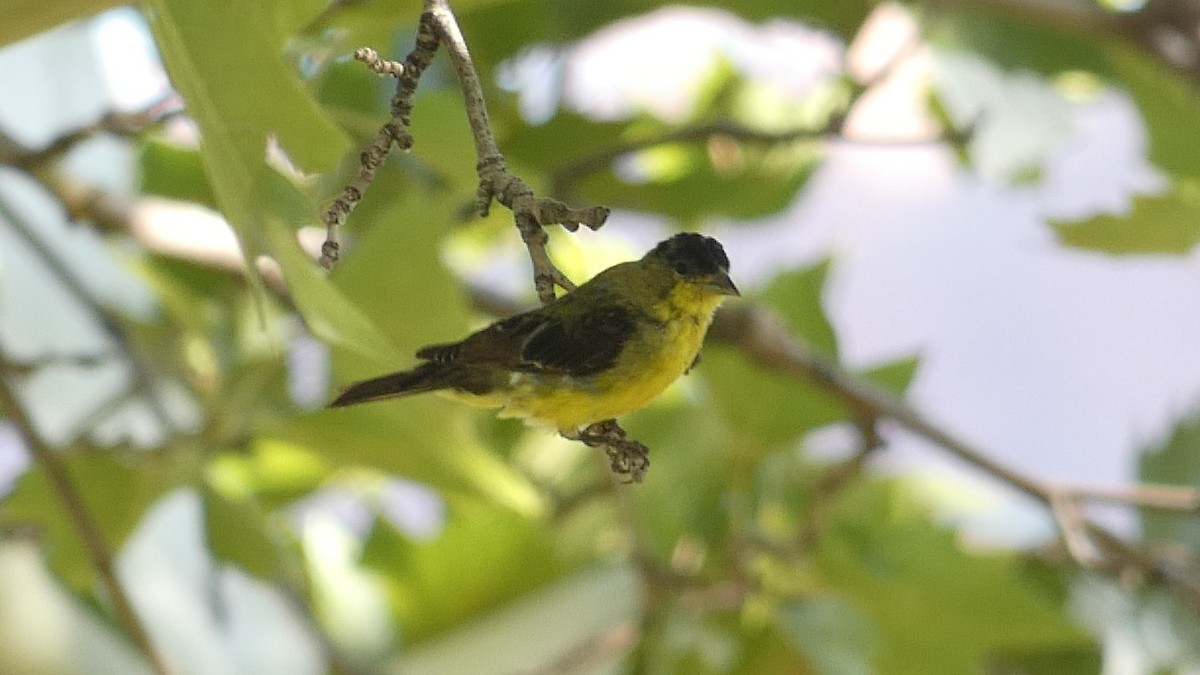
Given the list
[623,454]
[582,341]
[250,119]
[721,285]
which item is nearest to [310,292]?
[250,119]

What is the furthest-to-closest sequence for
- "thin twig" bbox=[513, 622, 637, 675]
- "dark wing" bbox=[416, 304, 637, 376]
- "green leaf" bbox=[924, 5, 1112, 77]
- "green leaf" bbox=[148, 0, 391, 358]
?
"green leaf" bbox=[924, 5, 1112, 77] < "thin twig" bbox=[513, 622, 637, 675] < "dark wing" bbox=[416, 304, 637, 376] < "green leaf" bbox=[148, 0, 391, 358]

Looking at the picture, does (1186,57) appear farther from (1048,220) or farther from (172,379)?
(172,379)

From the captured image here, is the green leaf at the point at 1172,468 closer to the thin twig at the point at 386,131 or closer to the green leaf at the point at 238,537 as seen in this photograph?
the green leaf at the point at 238,537

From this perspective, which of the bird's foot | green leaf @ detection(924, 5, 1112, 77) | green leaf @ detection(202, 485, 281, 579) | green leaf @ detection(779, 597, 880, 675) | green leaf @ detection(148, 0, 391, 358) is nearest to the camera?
green leaf @ detection(148, 0, 391, 358)

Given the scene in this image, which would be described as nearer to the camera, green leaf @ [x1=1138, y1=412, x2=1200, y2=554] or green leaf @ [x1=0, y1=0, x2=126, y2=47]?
green leaf @ [x1=0, y1=0, x2=126, y2=47]

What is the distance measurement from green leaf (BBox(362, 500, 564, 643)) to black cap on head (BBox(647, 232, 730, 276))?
33 cm

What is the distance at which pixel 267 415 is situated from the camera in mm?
789

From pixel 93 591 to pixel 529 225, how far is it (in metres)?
0.69

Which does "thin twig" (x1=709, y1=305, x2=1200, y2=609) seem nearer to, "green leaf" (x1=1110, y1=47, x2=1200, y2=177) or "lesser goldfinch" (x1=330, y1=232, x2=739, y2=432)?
"lesser goldfinch" (x1=330, y1=232, x2=739, y2=432)

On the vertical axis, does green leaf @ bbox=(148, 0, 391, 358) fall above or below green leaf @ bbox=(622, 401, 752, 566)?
below

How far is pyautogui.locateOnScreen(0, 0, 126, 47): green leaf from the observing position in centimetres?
34

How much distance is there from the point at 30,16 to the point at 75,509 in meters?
0.38

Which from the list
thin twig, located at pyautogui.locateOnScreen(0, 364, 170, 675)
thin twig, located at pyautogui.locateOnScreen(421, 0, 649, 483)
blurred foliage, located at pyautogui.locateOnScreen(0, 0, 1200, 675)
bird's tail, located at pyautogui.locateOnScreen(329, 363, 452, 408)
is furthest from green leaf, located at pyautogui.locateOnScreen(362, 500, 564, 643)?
thin twig, located at pyautogui.locateOnScreen(421, 0, 649, 483)

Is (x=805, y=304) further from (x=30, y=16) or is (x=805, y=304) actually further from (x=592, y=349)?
(x=30, y=16)
